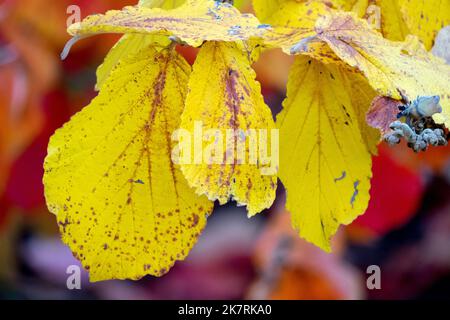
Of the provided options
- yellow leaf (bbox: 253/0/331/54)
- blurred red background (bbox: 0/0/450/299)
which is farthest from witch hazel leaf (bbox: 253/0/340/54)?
blurred red background (bbox: 0/0/450/299)

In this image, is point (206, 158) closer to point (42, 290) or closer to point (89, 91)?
point (89, 91)

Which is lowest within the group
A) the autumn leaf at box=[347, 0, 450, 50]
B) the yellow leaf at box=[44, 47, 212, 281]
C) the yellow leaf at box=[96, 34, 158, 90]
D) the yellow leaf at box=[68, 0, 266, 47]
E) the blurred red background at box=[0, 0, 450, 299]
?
the yellow leaf at box=[44, 47, 212, 281]

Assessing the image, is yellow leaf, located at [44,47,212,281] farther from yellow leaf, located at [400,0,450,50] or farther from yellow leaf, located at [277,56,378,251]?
yellow leaf, located at [400,0,450,50]

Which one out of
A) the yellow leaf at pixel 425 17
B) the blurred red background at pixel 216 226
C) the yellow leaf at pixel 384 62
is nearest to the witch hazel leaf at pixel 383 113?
the yellow leaf at pixel 384 62

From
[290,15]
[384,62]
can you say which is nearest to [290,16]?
[290,15]
